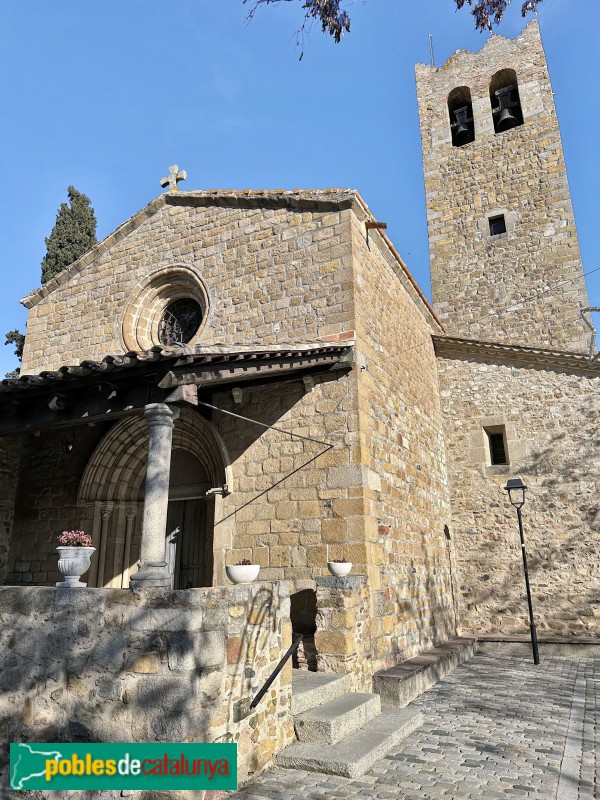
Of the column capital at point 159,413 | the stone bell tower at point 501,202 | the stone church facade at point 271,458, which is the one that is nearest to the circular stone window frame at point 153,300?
the stone church facade at point 271,458

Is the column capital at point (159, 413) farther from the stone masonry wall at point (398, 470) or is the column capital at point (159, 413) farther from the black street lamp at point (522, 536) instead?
the black street lamp at point (522, 536)

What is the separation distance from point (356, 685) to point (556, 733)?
5.83ft

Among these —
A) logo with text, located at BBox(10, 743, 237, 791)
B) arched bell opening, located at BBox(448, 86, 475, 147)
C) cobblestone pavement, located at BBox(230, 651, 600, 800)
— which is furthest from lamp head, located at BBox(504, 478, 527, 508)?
arched bell opening, located at BBox(448, 86, 475, 147)

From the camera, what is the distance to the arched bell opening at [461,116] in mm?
15016

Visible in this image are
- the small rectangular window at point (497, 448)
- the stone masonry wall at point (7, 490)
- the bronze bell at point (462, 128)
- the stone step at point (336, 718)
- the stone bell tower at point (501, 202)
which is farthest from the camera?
the bronze bell at point (462, 128)

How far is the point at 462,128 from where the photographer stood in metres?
15.0

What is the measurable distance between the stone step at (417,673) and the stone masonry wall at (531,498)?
1717 mm

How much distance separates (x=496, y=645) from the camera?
358 inches

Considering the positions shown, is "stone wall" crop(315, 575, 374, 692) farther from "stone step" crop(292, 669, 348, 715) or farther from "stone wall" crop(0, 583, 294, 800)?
"stone wall" crop(0, 583, 294, 800)

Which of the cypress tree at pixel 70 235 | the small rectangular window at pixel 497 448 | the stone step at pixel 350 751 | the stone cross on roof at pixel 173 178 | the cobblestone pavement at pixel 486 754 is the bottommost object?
the cobblestone pavement at pixel 486 754

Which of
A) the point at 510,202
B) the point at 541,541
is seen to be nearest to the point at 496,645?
the point at 541,541

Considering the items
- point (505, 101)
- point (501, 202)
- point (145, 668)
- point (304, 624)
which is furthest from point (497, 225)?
point (145, 668)

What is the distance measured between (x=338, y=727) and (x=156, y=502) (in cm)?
229

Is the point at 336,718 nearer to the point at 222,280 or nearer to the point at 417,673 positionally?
the point at 417,673
